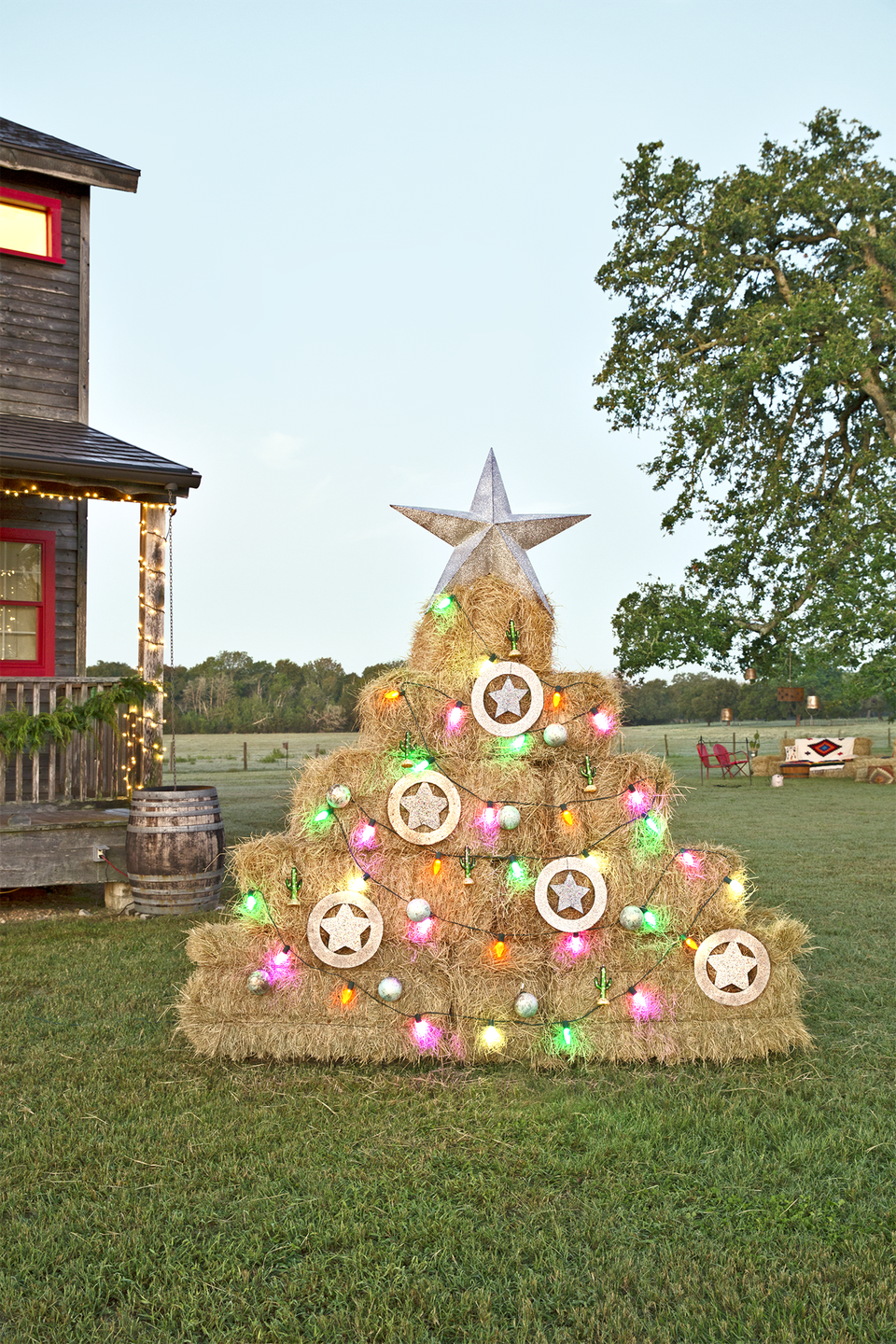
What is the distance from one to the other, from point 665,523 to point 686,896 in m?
19.7

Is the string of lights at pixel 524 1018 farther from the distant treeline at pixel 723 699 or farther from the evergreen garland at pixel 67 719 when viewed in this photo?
the distant treeline at pixel 723 699

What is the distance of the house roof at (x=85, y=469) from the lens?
754cm

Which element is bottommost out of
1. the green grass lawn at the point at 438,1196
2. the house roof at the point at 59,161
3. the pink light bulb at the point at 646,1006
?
the green grass lawn at the point at 438,1196

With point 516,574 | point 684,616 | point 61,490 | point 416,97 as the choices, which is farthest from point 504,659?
point 684,616

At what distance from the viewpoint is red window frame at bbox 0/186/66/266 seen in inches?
401

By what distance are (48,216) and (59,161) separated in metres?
0.64

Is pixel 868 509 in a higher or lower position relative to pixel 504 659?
higher

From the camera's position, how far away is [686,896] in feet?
13.0

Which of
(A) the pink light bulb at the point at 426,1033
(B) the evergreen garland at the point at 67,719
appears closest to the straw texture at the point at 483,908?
(A) the pink light bulb at the point at 426,1033

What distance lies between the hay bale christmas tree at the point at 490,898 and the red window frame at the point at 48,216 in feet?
29.3

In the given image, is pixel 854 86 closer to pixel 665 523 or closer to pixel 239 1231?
pixel 665 523

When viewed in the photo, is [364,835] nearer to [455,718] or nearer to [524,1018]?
[455,718]

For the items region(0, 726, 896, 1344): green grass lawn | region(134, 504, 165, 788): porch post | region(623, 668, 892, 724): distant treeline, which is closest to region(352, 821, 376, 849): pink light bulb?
region(0, 726, 896, 1344): green grass lawn

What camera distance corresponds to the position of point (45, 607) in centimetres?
991
